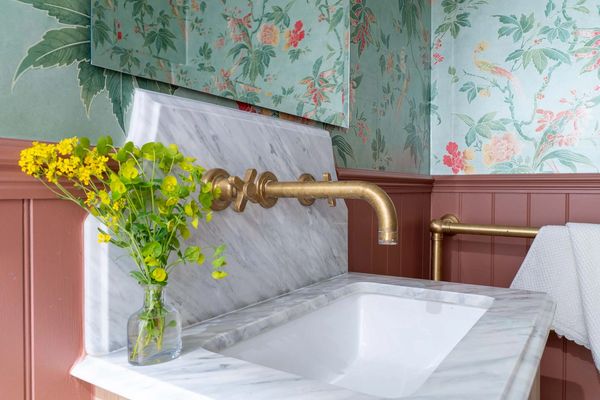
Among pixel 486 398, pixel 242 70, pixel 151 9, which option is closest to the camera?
pixel 486 398

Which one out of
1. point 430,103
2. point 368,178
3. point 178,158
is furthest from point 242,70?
point 430,103

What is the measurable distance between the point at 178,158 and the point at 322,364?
0.42 m

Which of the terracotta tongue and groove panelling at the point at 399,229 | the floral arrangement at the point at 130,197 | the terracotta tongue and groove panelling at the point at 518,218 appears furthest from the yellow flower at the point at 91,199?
the terracotta tongue and groove panelling at the point at 518,218

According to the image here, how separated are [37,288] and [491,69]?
140 centimetres

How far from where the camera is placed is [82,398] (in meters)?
0.54

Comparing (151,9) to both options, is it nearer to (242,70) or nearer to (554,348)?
(242,70)

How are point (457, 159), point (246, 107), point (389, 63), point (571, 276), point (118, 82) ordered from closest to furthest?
1. point (118, 82)
2. point (246, 107)
3. point (571, 276)
4. point (389, 63)
5. point (457, 159)

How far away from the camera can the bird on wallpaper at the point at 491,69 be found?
1.43m

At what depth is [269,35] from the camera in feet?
2.96

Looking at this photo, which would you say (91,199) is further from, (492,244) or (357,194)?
(492,244)

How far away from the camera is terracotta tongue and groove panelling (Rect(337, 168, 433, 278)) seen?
3.68ft

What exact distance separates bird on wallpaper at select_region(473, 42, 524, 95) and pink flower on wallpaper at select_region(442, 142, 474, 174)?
0.78 feet

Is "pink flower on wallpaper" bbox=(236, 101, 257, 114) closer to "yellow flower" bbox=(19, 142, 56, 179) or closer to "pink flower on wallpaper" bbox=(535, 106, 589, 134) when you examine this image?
"yellow flower" bbox=(19, 142, 56, 179)

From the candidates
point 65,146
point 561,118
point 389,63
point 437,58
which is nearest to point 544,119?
point 561,118
